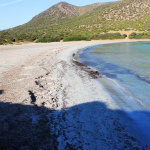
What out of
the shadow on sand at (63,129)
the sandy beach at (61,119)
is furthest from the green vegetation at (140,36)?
the shadow on sand at (63,129)

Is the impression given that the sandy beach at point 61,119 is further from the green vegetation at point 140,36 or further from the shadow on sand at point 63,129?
the green vegetation at point 140,36

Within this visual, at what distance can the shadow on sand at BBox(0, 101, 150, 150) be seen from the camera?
2924 mm

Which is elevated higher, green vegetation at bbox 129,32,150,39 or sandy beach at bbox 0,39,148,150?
sandy beach at bbox 0,39,148,150

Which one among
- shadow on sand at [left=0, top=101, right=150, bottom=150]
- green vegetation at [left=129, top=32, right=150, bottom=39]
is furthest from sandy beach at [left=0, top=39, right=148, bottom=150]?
green vegetation at [left=129, top=32, right=150, bottom=39]

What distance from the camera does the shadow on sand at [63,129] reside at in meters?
2.92

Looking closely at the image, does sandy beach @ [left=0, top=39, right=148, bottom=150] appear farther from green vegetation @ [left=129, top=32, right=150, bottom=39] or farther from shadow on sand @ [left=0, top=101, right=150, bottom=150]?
green vegetation @ [left=129, top=32, right=150, bottom=39]

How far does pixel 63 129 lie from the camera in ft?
11.1

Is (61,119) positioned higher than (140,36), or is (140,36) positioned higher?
(61,119)

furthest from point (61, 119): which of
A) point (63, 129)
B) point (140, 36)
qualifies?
point (140, 36)

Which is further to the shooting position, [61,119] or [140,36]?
[140,36]

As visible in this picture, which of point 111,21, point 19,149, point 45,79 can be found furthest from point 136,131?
point 111,21

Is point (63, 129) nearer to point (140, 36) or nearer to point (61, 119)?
point (61, 119)

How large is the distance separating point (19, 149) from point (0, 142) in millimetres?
413

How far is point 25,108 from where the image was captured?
13.7ft
